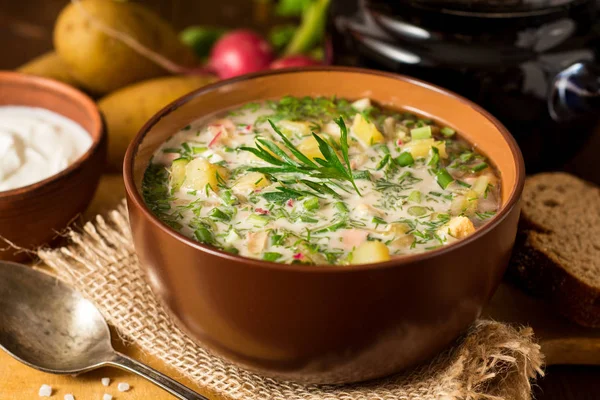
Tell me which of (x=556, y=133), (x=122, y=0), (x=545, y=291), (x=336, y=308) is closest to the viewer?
(x=336, y=308)

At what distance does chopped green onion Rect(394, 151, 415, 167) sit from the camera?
232 cm

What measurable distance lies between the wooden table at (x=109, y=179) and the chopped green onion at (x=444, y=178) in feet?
2.24

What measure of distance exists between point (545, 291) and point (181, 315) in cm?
123

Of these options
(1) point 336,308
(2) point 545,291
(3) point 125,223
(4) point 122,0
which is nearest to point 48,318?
(3) point 125,223

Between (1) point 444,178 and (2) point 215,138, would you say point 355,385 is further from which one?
(2) point 215,138

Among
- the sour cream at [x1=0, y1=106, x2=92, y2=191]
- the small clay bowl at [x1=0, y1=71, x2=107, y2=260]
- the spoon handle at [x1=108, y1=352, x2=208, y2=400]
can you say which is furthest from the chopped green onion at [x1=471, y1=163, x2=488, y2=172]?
the sour cream at [x1=0, y1=106, x2=92, y2=191]

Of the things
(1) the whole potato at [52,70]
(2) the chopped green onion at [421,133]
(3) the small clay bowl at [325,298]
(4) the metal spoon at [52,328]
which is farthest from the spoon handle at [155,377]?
(1) the whole potato at [52,70]

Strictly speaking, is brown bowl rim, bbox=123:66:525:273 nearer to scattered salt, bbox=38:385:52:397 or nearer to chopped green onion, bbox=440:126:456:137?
chopped green onion, bbox=440:126:456:137

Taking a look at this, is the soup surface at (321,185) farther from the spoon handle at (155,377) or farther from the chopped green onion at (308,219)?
the spoon handle at (155,377)

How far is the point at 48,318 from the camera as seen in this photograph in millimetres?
2359

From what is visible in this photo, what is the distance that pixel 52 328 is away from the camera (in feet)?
7.68

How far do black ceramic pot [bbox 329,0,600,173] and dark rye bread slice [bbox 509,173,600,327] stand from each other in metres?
0.25

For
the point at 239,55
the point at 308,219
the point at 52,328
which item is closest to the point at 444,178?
the point at 308,219

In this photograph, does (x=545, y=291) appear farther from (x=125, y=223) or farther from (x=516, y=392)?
(x=125, y=223)
